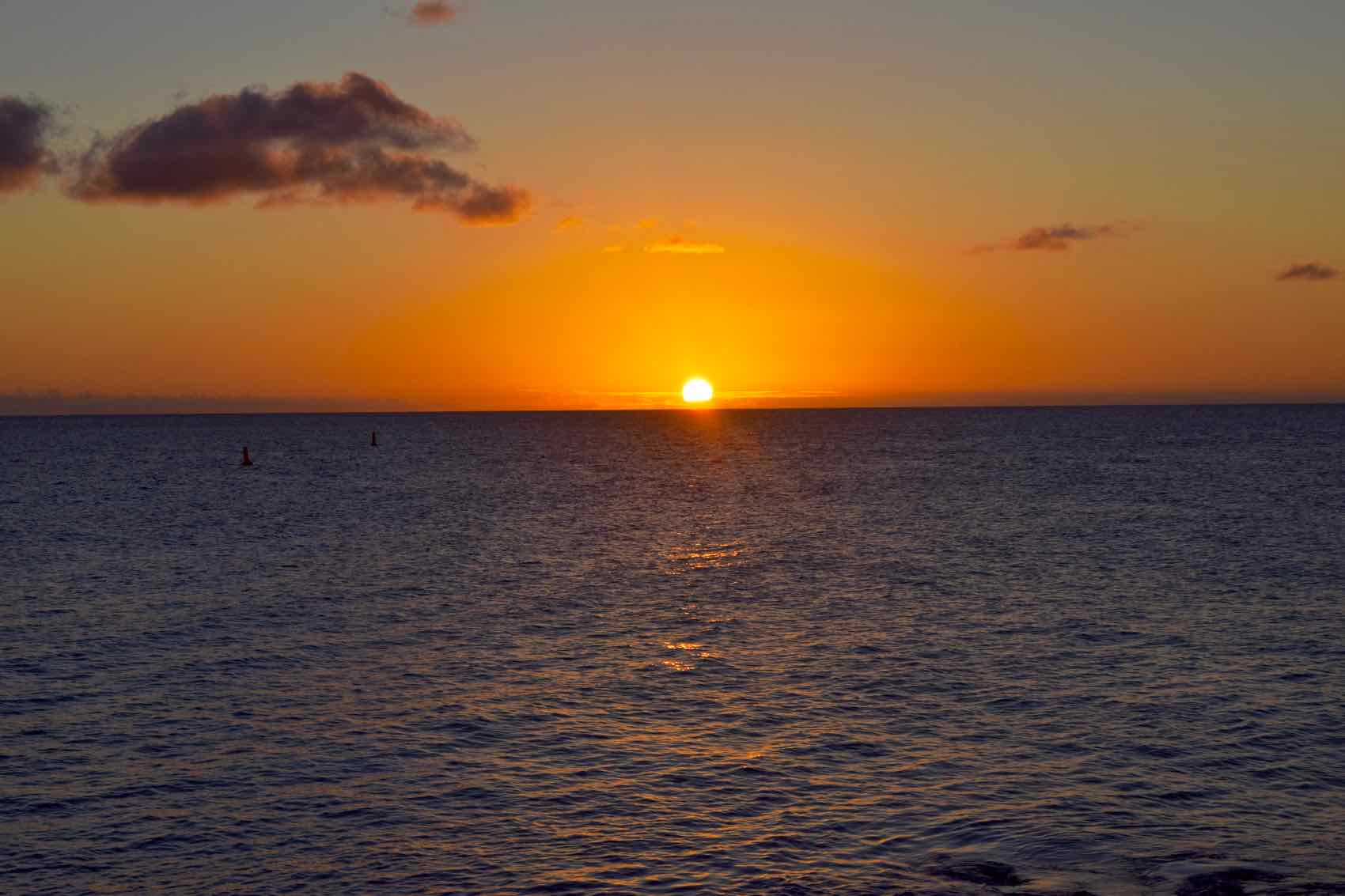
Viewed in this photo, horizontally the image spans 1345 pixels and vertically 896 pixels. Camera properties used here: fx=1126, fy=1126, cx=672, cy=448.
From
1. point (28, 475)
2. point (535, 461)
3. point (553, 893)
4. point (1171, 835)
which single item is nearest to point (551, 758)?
point (553, 893)

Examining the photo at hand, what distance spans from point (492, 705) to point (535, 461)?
16532 cm

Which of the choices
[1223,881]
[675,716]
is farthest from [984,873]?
[675,716]

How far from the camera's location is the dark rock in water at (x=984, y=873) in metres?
20.2

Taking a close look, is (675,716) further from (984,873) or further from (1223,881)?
(1223,881)

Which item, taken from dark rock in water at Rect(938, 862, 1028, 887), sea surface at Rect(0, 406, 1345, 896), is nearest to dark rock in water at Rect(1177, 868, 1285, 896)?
sea surface at Rect(0, 406, 1345, 896)

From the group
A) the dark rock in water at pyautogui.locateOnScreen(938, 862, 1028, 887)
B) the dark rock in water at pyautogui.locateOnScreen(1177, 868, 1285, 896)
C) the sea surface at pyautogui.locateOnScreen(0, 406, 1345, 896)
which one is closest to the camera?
the dark rock in water at pyautogui.locateOnScreen(1177, 868, 1285, 896)

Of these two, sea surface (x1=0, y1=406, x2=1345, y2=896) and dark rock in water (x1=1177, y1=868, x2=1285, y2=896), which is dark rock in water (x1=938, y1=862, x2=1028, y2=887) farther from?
dark rock in water (x1=1177, y1=868, x2=1285, y2=896)

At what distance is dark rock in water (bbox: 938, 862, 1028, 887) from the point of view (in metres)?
20.2

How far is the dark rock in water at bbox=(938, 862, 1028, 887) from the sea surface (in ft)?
0.28

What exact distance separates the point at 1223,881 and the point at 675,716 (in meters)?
15.0

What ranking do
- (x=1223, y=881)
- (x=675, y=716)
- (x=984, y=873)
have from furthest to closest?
(x=675, y=716) < (x=984, y=873) < (x=1223, y=881)

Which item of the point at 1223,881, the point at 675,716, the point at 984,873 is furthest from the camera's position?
the point at 675,716

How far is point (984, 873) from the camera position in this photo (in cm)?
2062

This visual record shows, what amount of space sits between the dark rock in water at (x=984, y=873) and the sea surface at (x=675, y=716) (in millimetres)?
86
